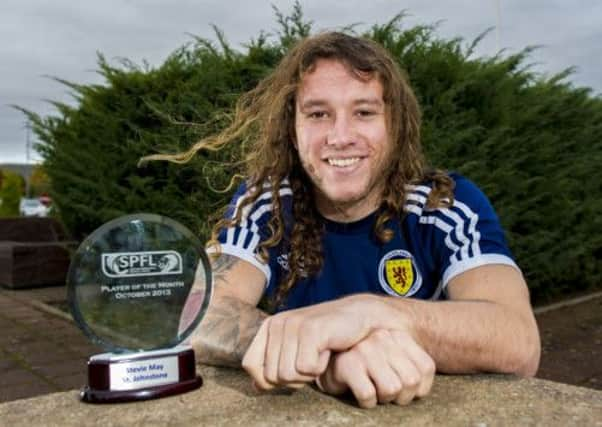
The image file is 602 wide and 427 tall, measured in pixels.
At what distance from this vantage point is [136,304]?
1.34 meters

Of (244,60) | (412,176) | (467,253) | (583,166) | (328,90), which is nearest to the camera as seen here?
(467,253)

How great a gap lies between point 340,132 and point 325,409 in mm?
1030

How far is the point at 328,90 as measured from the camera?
2.01 m

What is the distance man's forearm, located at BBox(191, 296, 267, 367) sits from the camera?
155cm

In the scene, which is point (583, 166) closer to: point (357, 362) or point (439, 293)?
point (439, 293)

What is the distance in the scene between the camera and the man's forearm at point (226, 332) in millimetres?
1551

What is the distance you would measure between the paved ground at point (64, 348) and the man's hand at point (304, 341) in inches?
120

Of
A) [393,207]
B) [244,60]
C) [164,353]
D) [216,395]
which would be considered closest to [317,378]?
[216,395]

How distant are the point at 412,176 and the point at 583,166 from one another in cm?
462

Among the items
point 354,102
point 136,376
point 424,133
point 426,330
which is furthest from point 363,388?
point 424,133

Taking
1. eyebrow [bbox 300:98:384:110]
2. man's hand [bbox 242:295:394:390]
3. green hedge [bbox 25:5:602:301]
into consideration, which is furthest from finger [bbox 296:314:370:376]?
green hedge [bbox 25:5:602:301]

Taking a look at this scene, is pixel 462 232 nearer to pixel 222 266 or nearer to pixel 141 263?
pixel 222 266

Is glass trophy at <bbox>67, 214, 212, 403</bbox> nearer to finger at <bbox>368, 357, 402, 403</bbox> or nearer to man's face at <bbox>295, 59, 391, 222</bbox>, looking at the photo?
finger at <bbox>368, 357, 402, 403</bbox>

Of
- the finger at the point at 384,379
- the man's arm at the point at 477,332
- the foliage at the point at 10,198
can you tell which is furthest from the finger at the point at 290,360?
the foliage at the point at 10,198
